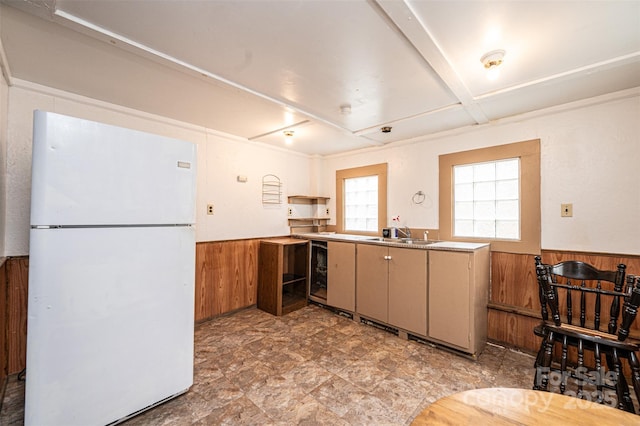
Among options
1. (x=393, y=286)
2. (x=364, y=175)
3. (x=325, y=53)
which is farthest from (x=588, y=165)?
(x=325, y=53)

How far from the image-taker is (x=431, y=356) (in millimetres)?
2318

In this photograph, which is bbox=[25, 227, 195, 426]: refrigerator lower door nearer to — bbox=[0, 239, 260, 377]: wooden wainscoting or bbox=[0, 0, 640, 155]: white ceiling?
bbox=[0, 239, 260, 377]: wooden wainscoting

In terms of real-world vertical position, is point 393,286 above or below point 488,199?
below

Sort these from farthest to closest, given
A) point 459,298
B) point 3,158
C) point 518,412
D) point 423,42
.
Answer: point 459,298 → point 3,158 → point 423,42 → point 518,412

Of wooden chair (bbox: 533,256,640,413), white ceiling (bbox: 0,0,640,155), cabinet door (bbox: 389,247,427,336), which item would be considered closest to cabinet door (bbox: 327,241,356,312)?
cabinet door (bbox: 389,247,427,336)

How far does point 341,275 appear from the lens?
322 centimetres

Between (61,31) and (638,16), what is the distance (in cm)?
301

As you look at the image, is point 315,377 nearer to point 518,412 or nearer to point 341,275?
point 341,275

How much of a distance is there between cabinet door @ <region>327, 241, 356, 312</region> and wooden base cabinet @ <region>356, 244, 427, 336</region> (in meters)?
0.08

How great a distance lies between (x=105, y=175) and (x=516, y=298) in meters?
3.43

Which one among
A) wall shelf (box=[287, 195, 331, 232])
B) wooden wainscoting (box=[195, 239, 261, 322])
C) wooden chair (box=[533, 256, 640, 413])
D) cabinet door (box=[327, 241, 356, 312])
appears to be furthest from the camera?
wall shelf (box=[287, 195, 331, 232])

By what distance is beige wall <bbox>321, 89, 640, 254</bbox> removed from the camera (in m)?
2.01

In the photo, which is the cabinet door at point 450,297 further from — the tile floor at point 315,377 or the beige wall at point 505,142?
the beige wall at point 505,142

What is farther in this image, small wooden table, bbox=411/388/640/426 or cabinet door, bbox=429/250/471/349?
cabinet door, bbox=429/250/471/349
